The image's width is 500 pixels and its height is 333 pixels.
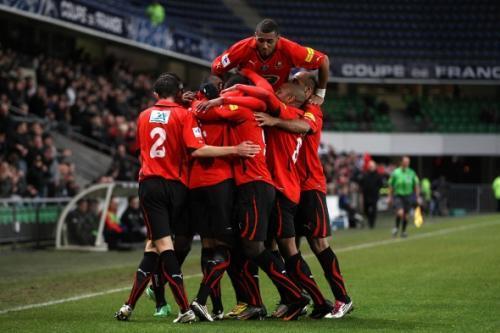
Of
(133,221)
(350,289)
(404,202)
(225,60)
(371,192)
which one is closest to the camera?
(225,60)

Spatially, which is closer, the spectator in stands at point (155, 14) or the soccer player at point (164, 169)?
the soccer player at point (164, 169)

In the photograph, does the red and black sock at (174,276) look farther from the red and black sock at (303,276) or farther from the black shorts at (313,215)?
the black shorts at (313,215)

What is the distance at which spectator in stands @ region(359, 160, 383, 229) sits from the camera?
3105cm

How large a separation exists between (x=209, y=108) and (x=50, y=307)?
127 inches

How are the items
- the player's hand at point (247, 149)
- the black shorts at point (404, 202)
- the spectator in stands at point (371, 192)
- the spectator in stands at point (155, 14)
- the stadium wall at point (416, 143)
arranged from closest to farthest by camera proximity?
the player's hand at point (247, 149) → the black shorts at point (404, 202) → the spectator in stands at point (371, 192) → the spectator in stands at point (155, 14) → the stadium wall at point (416, 143)

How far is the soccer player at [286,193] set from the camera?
938 centimetres

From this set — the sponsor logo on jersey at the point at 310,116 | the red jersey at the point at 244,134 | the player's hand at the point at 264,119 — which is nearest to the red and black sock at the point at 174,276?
the red jersey at the point at 244,134

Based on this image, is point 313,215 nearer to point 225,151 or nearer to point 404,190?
point 225,151

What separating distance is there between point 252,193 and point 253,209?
0.13 metres

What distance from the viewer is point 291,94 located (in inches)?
386

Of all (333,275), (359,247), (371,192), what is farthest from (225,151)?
(371,192)

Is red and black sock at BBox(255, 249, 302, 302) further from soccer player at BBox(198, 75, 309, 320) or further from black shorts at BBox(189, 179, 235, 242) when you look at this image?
black shorts at BBox(189, 179, 235, 242)

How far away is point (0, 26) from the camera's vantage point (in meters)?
30.0

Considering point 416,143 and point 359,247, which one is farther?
point 416,143
